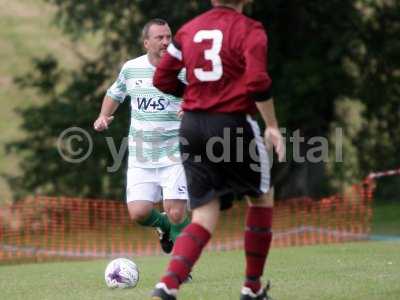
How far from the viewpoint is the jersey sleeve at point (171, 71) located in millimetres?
6598

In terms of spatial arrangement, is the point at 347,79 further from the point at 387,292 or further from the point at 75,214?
the point at 387,292

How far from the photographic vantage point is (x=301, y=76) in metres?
19.6

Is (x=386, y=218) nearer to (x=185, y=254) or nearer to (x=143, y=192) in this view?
(x=143, y=192)

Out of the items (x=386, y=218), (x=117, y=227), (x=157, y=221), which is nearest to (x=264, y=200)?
(x=157, y=221)

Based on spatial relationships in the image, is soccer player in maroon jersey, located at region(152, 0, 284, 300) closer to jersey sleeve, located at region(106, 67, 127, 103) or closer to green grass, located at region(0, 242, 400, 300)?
green grass, located at region(0, 242, 400, 300)

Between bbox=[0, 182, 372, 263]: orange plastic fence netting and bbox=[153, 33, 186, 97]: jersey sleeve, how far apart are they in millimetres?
9132

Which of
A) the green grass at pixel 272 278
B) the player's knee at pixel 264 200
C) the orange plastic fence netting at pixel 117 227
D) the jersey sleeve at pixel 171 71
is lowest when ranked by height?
the orange plastic fence netting at pixel 117 227

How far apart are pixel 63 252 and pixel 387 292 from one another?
9239 millimetres

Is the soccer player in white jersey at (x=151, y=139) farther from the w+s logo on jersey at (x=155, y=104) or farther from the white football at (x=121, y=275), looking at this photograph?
the white football at (x=121, y=275)

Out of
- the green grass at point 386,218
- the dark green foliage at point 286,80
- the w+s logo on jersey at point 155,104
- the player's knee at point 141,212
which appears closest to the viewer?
the w+s logo on jersey at point 155,104

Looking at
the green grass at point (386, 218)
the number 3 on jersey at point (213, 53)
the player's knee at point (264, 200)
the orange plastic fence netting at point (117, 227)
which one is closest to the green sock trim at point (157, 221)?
the player's knee at point (264, 200)

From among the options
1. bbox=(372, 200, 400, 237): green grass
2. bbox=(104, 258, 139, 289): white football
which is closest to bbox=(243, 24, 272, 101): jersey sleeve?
bbox=(104, 258, 139, 289): white football

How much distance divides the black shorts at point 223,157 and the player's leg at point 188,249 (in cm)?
7

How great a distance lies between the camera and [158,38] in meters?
9.28
